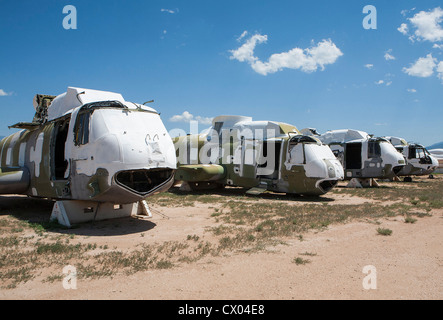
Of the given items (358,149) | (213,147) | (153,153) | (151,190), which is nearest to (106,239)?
(151,190)

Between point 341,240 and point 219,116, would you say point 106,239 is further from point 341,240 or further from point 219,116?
point 219,116

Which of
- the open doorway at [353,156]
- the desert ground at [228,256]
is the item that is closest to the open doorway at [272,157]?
the desert ground at [228,256]

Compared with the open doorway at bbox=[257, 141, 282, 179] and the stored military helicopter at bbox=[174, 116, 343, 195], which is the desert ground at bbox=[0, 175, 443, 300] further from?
the open doorway at bbox=[257, 141, 282, 179]

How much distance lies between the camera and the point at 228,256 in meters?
5.29

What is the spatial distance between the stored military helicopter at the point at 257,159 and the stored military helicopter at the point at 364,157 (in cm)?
509

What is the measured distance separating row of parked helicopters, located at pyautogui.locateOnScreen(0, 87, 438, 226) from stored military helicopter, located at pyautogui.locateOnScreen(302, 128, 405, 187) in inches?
216

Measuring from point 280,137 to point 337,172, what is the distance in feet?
8.28

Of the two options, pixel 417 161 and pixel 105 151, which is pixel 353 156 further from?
pixel 105 151

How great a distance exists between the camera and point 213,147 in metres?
15.4

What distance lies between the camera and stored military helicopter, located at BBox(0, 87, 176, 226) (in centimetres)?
681

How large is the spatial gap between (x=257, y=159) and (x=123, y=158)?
7.63 m

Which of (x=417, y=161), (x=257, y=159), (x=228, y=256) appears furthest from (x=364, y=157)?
(x=228, y=256)
